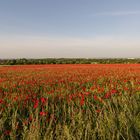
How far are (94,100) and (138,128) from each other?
3119 millimetres

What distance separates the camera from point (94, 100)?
20.9 feet

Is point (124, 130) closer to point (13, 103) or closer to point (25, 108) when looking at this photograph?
point (25, 108)

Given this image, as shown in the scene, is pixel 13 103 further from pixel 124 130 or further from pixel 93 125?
pixel 124 130

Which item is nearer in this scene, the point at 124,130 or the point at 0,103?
the point at 124,130

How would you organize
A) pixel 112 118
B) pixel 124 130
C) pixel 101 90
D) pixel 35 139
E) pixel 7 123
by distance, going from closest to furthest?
pixel 35 139
pixel 124 130
pixel 112 118
pixel 7 123
pixel 101 90

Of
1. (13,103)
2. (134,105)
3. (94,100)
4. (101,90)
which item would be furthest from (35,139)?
(101,90)

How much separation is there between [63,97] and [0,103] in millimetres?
1847

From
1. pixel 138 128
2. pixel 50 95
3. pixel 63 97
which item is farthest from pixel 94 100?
pixel 138 128

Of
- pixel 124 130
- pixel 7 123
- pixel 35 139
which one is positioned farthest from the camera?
pixel 7 123

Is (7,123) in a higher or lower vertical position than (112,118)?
lower

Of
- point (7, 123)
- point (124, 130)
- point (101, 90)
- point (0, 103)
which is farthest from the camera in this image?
point (101, 90)

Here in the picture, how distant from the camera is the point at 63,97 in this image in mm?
6527

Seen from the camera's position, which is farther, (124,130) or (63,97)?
(63,97)

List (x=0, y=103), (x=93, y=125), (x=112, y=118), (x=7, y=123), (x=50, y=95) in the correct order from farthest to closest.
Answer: (x=50, y=95) → (x=0, y=103) → (x=7, y=123) → (x=93, y=125) → (x=112, y=118)
